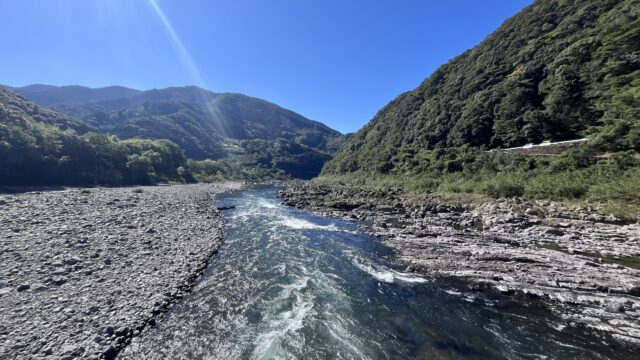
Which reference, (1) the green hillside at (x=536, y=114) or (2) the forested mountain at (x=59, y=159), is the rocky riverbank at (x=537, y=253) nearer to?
(1) the green hillside at (x=536, y=114)

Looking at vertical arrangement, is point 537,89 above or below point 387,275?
above

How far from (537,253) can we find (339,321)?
49.0ft

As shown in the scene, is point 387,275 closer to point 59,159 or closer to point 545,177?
point 545,177

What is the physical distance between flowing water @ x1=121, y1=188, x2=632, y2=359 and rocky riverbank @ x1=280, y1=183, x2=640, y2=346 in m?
1.83

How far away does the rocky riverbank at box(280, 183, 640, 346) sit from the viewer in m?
12.6

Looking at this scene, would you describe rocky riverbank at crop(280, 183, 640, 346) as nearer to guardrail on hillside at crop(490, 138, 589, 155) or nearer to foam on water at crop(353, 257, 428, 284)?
foam on water at crop(353, 257, 428, 284)

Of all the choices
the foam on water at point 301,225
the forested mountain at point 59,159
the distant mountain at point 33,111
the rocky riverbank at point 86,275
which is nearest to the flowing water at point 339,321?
the rocky riverbank at point 86,275

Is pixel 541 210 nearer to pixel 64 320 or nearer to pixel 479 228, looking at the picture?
pixel 479 228

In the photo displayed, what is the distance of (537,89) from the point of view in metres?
59.6

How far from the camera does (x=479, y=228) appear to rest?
2570 centimetres

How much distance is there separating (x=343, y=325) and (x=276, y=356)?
336 cm

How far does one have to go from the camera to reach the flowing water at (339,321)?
1019 cm

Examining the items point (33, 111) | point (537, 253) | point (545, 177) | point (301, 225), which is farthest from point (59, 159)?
point (33, 111)

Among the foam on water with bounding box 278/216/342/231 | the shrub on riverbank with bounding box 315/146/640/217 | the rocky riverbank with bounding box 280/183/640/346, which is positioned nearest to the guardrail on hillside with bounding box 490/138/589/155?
the shrub on riverbank with bounding box 315/146/640/217
